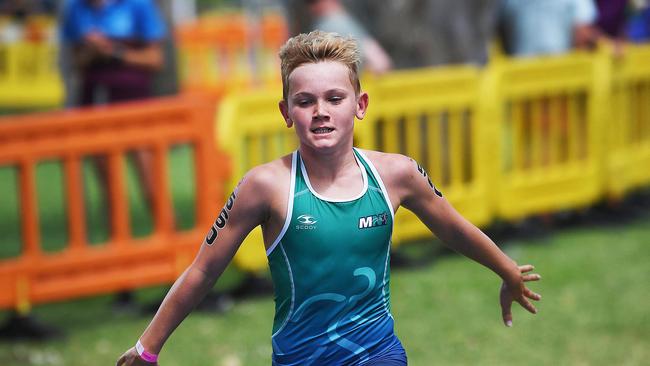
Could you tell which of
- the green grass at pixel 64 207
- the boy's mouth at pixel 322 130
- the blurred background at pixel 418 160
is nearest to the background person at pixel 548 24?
the blurred background at pixel 418 160

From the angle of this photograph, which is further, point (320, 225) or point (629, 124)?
point (629, 124)

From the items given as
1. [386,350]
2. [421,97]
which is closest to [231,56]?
[421,97]

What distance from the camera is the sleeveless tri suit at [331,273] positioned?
3.78m

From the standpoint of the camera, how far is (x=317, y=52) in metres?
3.69

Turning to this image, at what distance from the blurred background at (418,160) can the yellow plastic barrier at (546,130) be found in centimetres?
2

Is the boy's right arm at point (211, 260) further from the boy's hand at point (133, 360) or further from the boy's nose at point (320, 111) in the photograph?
the boy's nose at point (320, 111)

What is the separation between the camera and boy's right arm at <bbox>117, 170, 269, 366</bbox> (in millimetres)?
3783

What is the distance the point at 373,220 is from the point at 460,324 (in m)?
3.47

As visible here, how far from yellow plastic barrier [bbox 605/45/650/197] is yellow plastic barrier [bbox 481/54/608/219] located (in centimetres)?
18

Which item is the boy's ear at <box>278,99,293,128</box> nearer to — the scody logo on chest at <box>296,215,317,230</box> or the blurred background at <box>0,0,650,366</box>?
the scody logo on chest at <box>296,215,317,230</box>

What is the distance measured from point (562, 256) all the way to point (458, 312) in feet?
5.83

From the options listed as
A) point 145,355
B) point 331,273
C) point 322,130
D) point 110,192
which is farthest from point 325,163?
point 110,192

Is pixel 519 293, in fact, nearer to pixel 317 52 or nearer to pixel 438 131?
pixel 317 52

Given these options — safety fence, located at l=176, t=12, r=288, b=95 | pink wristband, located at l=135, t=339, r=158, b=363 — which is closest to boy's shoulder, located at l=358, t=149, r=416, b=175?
pink wristband, located at l=135, t=339, r=158, b=363
